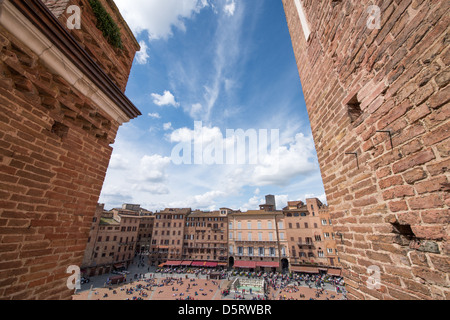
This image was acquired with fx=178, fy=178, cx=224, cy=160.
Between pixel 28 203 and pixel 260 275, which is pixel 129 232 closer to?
pixel 260 275

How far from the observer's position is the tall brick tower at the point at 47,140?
2.04 m

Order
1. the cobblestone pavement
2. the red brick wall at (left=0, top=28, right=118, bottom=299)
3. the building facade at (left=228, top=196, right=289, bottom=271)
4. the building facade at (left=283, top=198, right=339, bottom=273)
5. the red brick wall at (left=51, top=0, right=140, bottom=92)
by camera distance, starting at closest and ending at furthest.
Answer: the red brick wall at (left=0, top=28, right=118, bottom=299)
the red brick wall at (left=51, top=0, right=140, bottom=92)
the cobblestone pavement
the building facade at (left=283, top=198, right=339, bottom=273)
the building facade at (left=228, top=196, right=289, bottom=271)

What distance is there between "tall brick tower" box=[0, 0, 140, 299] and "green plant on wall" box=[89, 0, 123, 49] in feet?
0.24

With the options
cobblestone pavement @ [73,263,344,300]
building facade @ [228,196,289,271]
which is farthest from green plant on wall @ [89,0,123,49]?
building facade @ [228,196,289,271]

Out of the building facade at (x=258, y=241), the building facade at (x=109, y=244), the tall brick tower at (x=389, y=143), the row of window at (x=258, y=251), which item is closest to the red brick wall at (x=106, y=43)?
the tall brick tower at (x=389, y=143)

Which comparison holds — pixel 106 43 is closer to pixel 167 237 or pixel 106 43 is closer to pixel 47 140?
pixel 47 140

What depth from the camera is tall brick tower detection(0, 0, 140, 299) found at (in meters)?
2.04

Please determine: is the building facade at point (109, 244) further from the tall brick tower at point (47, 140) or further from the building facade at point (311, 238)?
the tall brick tower at point (47, 140)

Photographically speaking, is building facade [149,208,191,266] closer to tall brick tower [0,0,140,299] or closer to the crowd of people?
the crowd of people

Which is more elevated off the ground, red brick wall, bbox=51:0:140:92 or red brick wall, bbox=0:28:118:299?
red brick wall, bbox=51:0:140:92

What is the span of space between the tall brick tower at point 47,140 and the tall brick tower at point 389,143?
407cm

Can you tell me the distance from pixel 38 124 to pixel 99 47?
2.20 meters

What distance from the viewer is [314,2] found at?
3.66 meters
